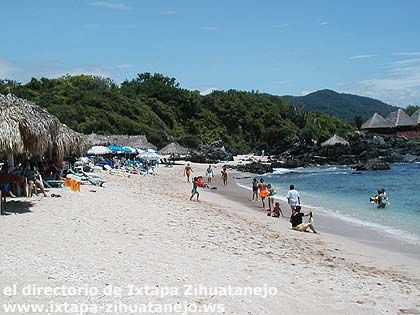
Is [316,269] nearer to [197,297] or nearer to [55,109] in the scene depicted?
[197,297]

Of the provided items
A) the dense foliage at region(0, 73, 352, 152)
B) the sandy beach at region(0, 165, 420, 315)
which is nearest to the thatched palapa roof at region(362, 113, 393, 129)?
the dense foliage at region(0, 73, 352, 152)

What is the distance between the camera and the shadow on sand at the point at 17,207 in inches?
442

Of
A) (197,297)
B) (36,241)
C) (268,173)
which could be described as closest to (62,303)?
(197,297)

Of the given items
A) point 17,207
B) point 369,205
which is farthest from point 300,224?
point 369,205

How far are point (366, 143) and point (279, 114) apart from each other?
114 feet

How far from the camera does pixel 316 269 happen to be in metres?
8.54

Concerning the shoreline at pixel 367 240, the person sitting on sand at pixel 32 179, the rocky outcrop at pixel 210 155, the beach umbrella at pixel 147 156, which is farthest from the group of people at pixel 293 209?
the rocky outcrop at pixel 210 155

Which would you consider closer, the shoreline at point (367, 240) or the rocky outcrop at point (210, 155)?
the shoreline at point (367, 240)

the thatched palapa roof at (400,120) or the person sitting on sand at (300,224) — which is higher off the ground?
the thatched palapa roof at (400,120)

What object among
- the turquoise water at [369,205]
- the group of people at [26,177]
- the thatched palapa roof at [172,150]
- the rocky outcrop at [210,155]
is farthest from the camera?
the rocky outcrop at [210,155]

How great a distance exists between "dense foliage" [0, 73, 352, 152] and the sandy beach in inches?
1941

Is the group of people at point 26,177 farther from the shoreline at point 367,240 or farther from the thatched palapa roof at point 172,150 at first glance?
the thatched palapa roof at point 172,150

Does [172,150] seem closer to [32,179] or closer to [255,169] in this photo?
[255,169]

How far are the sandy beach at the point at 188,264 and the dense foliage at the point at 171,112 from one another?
162ft
